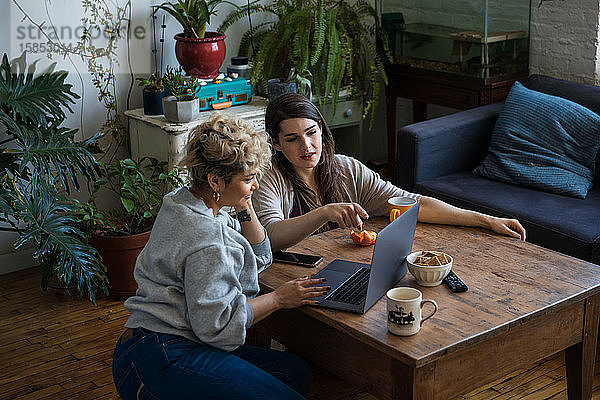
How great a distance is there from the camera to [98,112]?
359 cm

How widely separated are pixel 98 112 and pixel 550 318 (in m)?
2.48

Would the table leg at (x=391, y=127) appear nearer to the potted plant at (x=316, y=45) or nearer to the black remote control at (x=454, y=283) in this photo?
the potted plant at (x=316, y=45)

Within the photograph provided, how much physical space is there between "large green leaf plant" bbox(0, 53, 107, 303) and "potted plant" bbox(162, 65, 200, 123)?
393 millimetres

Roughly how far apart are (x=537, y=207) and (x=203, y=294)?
170cm

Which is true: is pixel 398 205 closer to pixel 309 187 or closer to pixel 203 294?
pixel 309 187

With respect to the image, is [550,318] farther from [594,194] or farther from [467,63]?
[467,63]

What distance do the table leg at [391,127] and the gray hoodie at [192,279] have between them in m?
2.46

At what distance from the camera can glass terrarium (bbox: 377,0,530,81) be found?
3.61m

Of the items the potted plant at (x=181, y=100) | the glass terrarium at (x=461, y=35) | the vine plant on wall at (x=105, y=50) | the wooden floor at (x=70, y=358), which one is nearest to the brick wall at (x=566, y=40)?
the glass terrarium at (x=461, y=35)

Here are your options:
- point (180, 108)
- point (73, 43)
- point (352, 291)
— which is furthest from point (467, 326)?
point (73, 43)

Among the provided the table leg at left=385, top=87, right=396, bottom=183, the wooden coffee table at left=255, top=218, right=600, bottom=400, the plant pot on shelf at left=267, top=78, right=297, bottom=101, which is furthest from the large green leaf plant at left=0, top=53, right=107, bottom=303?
the table leg at left=385, top=87, right=396, bottom=183

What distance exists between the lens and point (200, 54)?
11.3 feet

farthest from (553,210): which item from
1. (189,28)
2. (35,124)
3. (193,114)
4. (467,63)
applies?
(35,124)

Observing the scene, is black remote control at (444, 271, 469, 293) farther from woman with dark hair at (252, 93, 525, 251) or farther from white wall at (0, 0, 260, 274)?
white wall at (0, 0, 260, 274)
